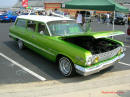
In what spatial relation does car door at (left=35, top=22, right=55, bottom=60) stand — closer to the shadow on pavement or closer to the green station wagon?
the green station wagon

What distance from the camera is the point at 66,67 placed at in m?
4.77

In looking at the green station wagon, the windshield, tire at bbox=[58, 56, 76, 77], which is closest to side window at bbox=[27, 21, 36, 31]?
the green station wagon

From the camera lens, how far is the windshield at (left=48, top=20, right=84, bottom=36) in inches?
217

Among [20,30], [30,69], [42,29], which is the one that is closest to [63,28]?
[42,29]

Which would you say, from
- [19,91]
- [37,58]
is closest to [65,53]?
[19,91]

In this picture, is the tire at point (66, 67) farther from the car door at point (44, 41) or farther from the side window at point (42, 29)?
the side window at point (42, 29)

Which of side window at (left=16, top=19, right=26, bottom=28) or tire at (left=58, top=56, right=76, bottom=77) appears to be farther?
side window at (left=16, top=19, right=26, bottom=28)

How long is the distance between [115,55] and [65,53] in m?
1.62

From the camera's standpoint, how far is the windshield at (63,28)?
5.51 metres

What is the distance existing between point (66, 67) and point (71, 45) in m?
0.69

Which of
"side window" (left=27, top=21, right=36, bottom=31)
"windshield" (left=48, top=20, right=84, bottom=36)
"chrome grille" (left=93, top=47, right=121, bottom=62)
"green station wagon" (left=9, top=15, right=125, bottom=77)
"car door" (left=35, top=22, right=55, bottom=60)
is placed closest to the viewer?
"green station wagon" (left=9, top=15, right=125, bottom=77)

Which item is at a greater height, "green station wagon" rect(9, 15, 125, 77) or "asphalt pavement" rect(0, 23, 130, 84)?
"green station wagon" rect(9, 15, 125, 77)

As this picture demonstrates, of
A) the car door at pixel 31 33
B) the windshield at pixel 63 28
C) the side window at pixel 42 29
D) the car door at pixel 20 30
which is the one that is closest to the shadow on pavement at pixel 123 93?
the windshield at pixel 63 28

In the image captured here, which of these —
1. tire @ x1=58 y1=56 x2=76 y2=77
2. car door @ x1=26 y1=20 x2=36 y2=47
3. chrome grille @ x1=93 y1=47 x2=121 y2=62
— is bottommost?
tire @ x1=58 y1=56 x2=76 y2=77
